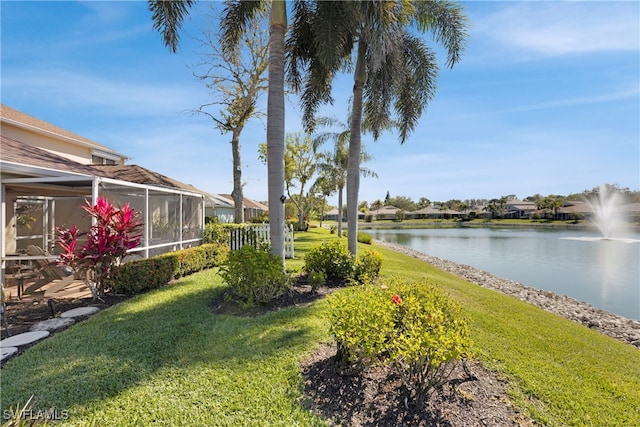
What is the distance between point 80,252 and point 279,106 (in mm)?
4873

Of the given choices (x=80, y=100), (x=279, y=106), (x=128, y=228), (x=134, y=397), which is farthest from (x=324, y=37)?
(x=80, y=100)

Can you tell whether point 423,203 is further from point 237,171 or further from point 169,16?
point 169,16

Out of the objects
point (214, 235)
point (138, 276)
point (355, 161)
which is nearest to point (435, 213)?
point (214, 235)

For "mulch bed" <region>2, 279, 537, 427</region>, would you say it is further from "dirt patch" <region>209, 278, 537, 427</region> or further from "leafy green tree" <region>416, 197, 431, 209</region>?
"leafy green tree" <region>416, 197, 431, 209</region>

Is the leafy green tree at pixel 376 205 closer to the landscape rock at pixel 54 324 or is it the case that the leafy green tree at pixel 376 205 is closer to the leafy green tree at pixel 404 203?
the leafy green tree at pixel 404 203

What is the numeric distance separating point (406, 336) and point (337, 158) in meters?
21.8

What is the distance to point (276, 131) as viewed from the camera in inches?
255

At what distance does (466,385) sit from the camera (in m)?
3.43

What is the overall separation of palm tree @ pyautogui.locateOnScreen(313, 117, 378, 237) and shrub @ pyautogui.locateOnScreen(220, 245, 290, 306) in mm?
16244

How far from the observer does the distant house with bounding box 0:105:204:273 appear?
7.40 metres

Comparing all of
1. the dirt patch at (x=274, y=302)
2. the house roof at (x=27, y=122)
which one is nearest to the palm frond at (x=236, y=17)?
the dirt patch at (x=274, y=302)

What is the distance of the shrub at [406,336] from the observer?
2.83 metres

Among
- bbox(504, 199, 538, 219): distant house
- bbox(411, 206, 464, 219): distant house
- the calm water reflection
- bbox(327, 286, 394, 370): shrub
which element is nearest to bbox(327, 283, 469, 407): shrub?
bbox(327, 286, 394, 370): shrub

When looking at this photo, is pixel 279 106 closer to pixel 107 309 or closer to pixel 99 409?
pixel 107 309
